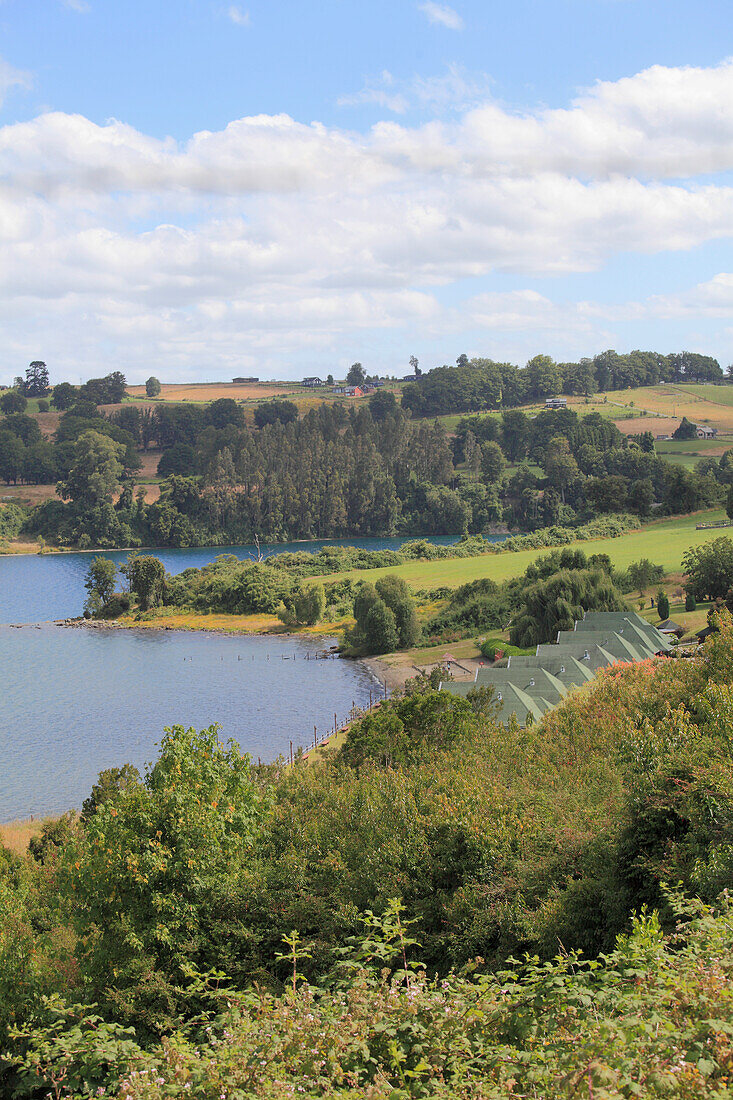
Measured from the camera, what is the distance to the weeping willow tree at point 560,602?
202ft

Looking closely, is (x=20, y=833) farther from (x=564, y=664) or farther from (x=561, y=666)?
(x=564, y=664)

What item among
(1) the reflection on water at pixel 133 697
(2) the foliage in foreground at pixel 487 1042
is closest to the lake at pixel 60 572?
(1) the reflection on water at pixel 133 697

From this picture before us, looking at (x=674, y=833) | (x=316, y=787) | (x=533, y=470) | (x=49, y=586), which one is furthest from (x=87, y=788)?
(x=533, y=470)

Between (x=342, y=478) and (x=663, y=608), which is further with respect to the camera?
(x=342, y=478)

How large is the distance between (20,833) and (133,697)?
25.6m

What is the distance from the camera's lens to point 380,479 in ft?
502

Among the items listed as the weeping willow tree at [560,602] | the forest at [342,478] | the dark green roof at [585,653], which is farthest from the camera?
the forest at [342,478]

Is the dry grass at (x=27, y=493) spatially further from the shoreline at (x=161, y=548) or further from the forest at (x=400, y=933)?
the forest at (x=400, y=933)

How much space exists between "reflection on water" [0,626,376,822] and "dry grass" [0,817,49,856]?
164 cm

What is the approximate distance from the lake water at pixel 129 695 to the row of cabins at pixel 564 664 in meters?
13.0

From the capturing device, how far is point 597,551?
9219cm

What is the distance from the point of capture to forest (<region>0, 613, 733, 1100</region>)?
666 cm

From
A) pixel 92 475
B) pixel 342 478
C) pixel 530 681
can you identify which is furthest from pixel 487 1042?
pixel 342 478

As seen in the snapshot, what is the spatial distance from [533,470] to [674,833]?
151m
